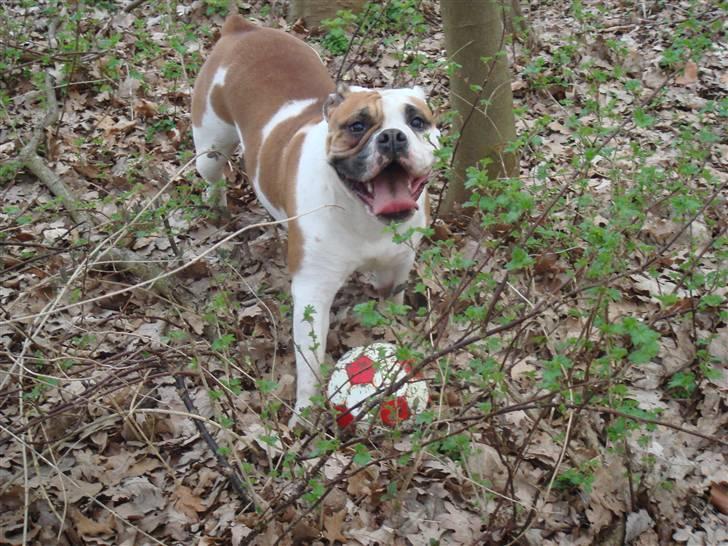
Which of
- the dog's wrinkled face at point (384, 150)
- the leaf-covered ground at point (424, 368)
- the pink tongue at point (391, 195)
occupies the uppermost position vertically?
the dog's wrinkled face at point (384, 150)

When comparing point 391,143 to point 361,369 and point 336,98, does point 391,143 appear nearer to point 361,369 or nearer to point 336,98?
point 336,98

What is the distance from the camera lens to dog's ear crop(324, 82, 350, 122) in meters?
3.58

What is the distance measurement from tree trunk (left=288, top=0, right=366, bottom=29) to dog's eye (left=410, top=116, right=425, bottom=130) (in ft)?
14.7

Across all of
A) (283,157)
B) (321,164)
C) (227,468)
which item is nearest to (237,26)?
(283,157)

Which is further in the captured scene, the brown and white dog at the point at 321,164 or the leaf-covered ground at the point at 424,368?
the brown and white dog at the point at 321,164

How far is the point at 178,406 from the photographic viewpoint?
375 cm

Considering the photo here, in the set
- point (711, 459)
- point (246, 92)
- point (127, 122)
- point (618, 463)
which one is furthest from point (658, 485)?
point (127, 122)

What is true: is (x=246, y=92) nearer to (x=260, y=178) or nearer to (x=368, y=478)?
(x=260, y=178)

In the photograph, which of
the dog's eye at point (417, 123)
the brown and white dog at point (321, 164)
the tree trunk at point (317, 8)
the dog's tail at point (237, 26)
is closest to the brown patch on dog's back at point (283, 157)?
the brown and white dog at point (321, 164)

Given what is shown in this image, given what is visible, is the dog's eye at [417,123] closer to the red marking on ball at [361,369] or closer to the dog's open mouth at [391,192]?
the dog's open mouth at [391,192]

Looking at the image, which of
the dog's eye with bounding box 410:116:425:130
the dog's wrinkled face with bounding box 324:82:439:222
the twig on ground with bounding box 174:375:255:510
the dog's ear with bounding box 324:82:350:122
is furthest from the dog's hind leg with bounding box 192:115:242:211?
the twig on ground with bounding box 174:375:255:510

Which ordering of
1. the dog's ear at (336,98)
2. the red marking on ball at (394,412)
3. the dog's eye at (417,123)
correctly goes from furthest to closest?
the dog's ear at (336,98)
the dog's eye at (417,123)
the red marking on ball at (394,412)

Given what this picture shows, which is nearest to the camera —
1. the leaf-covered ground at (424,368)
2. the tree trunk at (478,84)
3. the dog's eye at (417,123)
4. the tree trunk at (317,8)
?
the leaf-covered ground at (424,368)

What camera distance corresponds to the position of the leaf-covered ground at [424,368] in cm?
272
